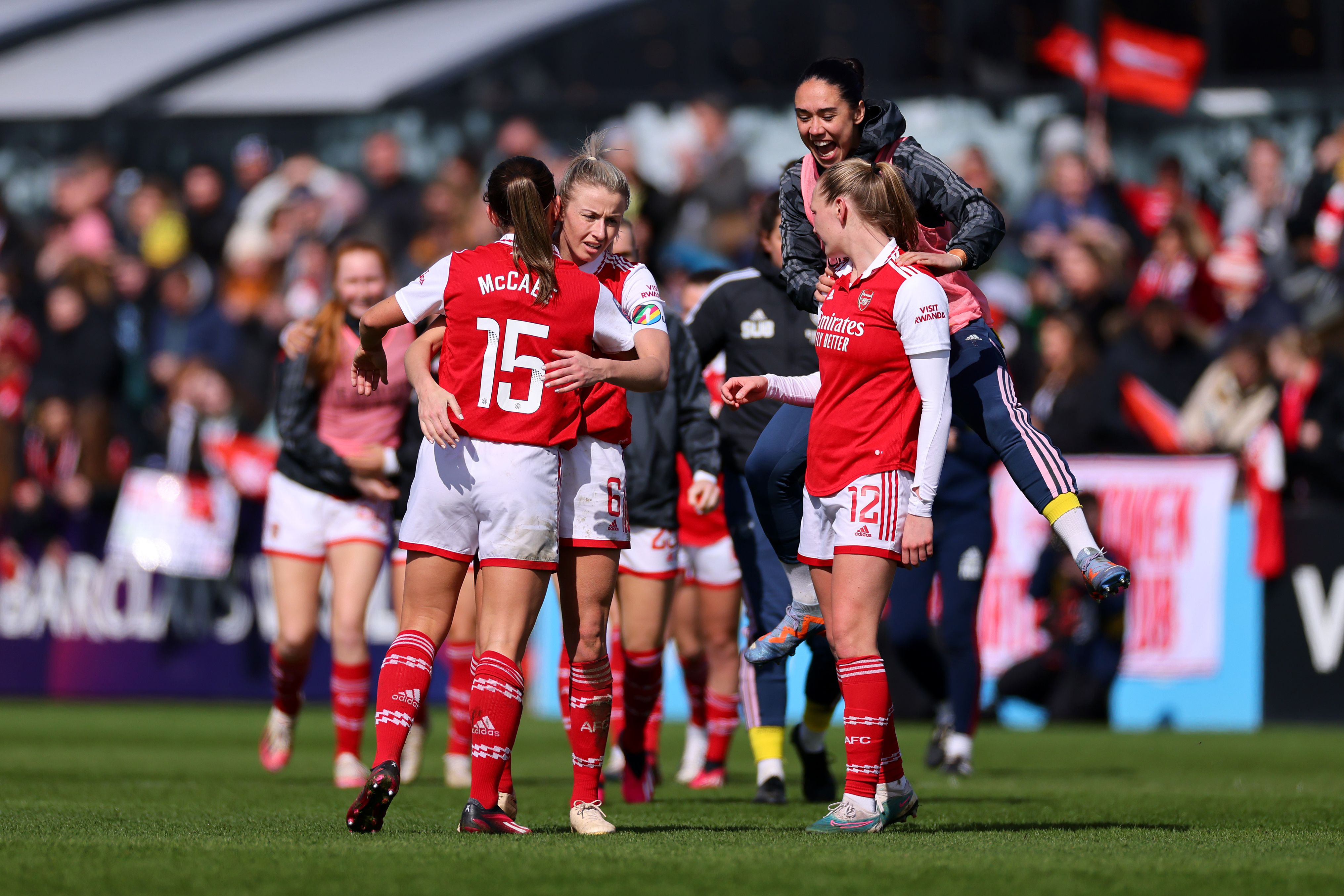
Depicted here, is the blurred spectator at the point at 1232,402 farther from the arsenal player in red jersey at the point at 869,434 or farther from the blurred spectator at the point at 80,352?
the blurred spectator at the point at 80,352

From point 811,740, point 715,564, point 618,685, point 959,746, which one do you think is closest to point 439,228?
point 715,564

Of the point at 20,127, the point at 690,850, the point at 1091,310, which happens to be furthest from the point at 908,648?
the point at 20,127

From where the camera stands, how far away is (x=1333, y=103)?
56.2ft

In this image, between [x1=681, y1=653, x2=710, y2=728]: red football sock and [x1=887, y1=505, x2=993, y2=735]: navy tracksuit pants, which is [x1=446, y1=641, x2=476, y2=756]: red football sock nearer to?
[x1=681, y1=653, x2=710, y2=728]: red football sock

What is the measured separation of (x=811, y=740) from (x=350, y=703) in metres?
2.30

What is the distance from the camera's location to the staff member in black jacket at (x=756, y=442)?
8.11 meters

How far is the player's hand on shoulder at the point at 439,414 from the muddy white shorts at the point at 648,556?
2.39m

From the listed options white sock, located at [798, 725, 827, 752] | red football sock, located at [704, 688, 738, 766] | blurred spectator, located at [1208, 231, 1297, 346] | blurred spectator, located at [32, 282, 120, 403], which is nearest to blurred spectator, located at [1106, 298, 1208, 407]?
blurred spectator, located at [1208, 231, 1297, 346]

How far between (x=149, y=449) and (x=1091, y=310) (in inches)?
320

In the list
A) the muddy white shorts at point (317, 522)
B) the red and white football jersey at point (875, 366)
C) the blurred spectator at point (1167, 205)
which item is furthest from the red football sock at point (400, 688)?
the blurred spectator at point (1167, 205)

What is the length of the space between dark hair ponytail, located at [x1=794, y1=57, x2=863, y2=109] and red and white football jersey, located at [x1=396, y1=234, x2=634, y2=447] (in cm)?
129

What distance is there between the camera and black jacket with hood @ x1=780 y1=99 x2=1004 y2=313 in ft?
21.7

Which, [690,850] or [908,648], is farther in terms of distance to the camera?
[908,648]

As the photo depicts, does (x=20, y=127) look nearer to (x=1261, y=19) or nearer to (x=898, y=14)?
(x=898, y=14)
